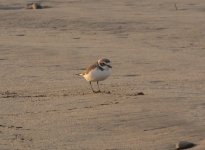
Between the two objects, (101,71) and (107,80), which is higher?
(107,80)

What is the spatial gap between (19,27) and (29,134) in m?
10.3

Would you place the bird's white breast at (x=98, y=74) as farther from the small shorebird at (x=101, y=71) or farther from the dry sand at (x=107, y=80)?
the dry sand at (x=107, y=80)

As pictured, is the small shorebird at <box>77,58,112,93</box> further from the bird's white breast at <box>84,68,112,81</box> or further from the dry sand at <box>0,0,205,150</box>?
the dry sand at <box>0,0,205,150</box>

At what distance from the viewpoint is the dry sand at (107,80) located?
10133 millimetres

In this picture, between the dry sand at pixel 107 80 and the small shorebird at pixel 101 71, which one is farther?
the small shorebird at pixel 101 71

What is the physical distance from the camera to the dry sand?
1013 centimetres

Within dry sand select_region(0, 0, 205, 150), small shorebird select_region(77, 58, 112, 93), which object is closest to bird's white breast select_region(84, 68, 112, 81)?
small shorebird select_region(77, 58, 112, 93)

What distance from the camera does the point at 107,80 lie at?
14250mm

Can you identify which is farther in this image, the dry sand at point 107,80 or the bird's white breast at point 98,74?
the bird's white breast at point 98,74

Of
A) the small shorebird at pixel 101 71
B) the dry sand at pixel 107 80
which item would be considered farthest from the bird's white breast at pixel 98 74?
the dry sand at pixel 107 80

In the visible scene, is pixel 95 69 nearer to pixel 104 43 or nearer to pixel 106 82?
pixel 106 82

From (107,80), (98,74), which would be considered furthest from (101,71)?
(107,80)

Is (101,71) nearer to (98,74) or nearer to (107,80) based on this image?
(98,74)

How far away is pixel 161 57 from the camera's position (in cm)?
→ 1672
